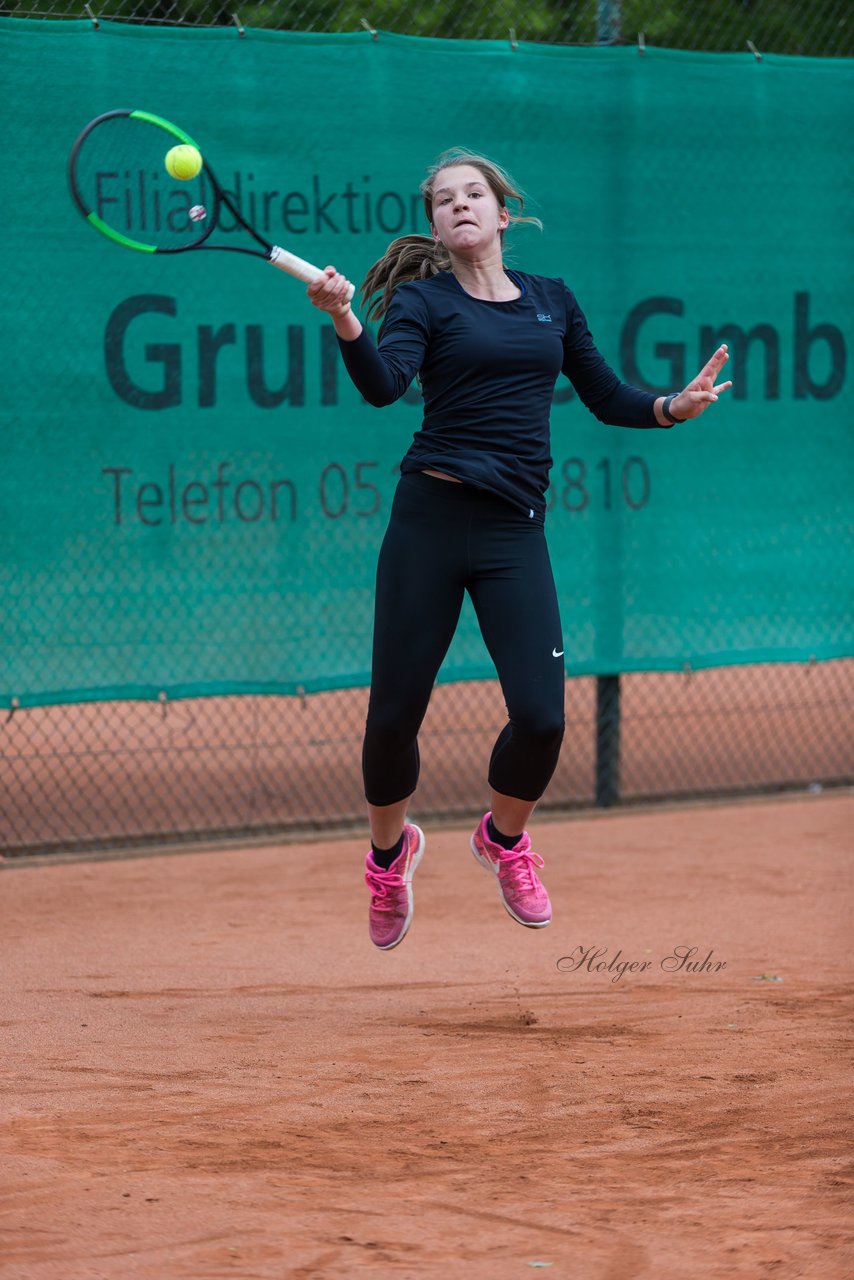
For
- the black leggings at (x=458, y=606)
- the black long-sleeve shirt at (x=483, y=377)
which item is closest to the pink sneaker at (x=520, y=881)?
the black leggings at (x=458, y=606)

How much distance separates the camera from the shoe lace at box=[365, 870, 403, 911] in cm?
424

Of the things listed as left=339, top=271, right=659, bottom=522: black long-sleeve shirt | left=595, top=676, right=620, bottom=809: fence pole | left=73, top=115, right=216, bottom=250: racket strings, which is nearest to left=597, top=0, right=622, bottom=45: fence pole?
left=73, top=115, right=216, bottom=250: racket strings

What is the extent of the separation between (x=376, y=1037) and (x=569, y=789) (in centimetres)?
321

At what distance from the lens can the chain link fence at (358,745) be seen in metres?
6.61

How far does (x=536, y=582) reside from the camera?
13.1 ft

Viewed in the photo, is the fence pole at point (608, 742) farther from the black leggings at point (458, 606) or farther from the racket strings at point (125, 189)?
the black leggings at point (458, 606)

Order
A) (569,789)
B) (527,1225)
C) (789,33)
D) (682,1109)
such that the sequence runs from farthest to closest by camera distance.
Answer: (789,33) → (569,789) → (682,1109) → (527,1225)

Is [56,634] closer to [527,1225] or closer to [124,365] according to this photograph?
[124,365]

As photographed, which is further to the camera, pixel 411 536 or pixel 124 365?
pixel 124 365

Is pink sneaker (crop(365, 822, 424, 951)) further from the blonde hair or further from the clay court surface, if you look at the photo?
the blonde hair

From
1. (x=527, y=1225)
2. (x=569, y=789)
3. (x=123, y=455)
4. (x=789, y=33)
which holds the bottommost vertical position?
(x=569, y=789)

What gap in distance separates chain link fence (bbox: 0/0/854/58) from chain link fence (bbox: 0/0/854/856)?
1 cm

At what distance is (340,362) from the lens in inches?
246

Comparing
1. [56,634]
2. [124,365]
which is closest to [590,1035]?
[56,634]
